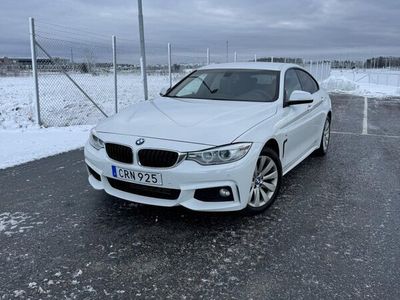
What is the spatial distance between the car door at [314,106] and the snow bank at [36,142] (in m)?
4.15

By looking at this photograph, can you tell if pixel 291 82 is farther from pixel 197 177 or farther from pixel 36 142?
pixel 36 142

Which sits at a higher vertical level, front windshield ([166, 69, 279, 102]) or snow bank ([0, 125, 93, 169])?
front windshield ([166, 69, 279, 102])

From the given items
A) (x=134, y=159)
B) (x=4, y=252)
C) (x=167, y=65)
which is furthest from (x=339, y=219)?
(x=167, y=65)

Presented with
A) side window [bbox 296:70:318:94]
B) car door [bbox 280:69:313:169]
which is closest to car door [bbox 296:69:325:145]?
side window [bbox 296:70:318:94]

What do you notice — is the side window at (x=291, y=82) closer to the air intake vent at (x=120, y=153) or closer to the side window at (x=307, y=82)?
the side window at (x=307, y=82)

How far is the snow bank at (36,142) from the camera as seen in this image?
6207 millimetres

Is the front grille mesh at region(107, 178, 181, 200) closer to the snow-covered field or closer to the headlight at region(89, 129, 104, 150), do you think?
the headlight at region(89, 129, 104, 150)

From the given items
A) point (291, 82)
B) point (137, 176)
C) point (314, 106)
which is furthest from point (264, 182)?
point (314, 106)

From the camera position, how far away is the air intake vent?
11.7 feet

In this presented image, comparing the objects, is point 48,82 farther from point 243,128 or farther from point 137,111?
point 243,128

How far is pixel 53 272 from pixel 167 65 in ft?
36.2

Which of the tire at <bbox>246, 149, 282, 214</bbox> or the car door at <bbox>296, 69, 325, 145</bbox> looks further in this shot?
the car door at <bbox>296, 69, 325, 145</bbox>

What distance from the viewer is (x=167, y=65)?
13.3 meters

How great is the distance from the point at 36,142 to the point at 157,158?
461 cm
